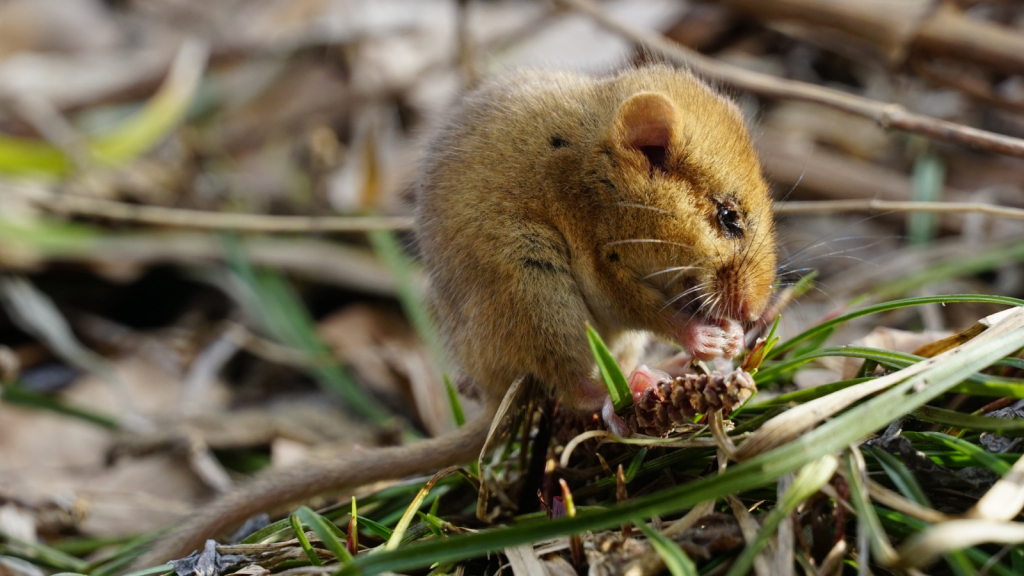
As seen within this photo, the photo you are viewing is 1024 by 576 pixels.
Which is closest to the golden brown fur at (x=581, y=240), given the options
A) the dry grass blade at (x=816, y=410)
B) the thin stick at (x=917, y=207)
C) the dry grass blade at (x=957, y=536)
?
the thin stick at (x=917, y=207)

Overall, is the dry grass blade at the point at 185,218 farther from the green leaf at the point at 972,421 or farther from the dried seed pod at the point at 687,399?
the green leaf at the point at 972,421

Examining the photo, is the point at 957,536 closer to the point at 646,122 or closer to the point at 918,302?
the point at 918,302

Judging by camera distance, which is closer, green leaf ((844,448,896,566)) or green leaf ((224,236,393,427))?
green leaf ((844,448,896,566))

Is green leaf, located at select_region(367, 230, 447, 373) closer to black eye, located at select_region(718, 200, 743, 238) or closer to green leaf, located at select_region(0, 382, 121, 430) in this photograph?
green leaf, located at select_region(0, 382, 121, 430)

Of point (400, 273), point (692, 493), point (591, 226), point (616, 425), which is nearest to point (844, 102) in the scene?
point (591, 226)

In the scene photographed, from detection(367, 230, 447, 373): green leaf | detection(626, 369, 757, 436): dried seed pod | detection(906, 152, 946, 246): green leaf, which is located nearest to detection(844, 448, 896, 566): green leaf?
detection(626, 369, 757, 436): dried seed pod

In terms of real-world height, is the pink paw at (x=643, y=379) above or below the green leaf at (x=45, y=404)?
below
